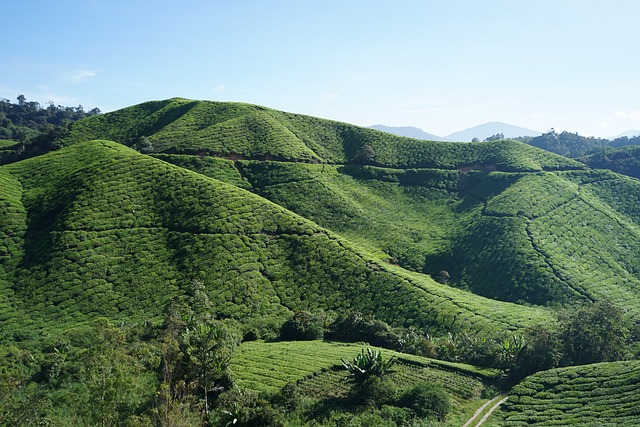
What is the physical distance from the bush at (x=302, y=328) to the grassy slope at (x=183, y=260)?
6.50 m

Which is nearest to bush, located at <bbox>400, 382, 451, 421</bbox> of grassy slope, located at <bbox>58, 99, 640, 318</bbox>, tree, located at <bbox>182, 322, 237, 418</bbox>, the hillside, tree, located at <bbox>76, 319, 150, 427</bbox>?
tree, located at <bbox>182, 322, 237, 418</bbox>

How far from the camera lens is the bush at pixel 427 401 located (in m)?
36.7

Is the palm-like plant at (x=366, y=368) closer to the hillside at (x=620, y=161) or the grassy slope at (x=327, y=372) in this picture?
the grassy slope at (x=327, y=372)

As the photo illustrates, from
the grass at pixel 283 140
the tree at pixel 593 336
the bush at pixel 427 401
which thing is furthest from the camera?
the grass at pixel 283 140

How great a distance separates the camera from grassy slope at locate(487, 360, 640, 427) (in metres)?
35.0

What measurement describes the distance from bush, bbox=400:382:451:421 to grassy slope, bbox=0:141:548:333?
20632 mm

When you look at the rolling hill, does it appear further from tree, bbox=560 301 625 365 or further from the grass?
tree, bbox=560 301 625 365

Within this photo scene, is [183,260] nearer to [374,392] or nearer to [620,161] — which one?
[374,392]

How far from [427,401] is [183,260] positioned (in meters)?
42.6

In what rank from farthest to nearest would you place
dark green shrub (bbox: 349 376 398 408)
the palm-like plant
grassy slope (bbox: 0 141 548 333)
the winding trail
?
1. grassy slope (bbox: 0 141 548 333)
2. the palm-like plant
3. dark green shrub (bbox: 349 376 398 408)
4. the winding trail

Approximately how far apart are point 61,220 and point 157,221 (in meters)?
14.7

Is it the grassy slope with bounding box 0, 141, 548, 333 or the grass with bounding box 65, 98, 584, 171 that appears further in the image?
the grass with bounding box 65, 98, 584, 171

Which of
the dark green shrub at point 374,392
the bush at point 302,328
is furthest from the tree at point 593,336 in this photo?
the bush at point 302,328

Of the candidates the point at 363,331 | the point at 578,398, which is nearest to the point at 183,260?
the point at 363,331
